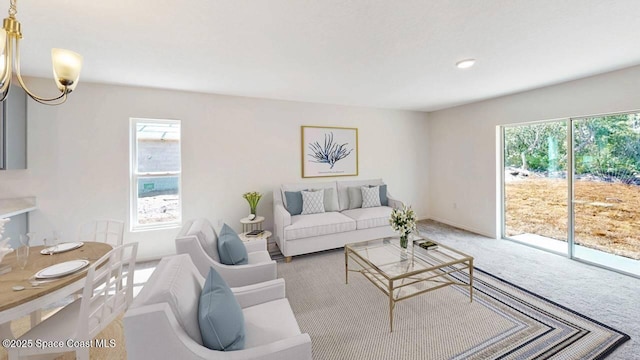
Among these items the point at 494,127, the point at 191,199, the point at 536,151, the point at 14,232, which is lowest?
the point at 14,232

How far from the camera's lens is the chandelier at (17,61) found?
131 cm

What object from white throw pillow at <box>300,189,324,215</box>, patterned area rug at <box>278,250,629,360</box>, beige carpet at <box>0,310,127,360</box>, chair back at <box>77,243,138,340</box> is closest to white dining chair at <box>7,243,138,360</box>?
chair back at <box>77,243,138,340</box>

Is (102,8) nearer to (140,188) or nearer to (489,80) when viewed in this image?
(140,188)

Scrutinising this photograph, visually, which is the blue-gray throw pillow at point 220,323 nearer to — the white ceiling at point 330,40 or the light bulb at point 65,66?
the light bulb at point 65,66

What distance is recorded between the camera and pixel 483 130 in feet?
14.1

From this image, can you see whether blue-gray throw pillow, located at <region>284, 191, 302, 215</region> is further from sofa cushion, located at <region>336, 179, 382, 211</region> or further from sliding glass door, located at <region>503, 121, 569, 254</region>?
sliding glass door, located at <region>503, 121, 569, 254</region>

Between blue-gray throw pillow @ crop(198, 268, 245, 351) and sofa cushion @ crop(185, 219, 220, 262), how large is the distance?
84 centimetres

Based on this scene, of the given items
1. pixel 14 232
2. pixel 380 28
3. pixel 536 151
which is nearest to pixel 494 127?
pixel 536 151

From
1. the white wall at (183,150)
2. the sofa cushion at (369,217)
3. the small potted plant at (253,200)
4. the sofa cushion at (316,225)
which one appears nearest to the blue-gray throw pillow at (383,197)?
the sofa cushion at (369,217)

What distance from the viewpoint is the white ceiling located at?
1657 mm

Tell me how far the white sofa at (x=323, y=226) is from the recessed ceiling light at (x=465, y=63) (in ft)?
7.35

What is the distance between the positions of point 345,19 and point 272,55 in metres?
0.89

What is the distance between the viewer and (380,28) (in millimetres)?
1908

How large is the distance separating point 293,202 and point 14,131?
3309 mm
